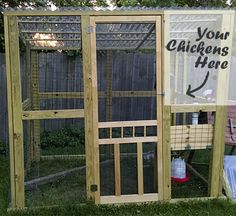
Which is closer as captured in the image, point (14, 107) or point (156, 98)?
point (14, 107)

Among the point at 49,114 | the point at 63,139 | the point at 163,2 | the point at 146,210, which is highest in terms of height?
the point at 163,2

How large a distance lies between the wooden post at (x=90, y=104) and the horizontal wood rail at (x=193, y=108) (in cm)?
87

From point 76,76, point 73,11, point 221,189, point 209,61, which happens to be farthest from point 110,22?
point 76,76

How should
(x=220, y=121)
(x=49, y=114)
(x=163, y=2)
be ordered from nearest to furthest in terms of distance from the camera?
(x=49, y=114) → (x=220, y=121) → (x=163, y=2)

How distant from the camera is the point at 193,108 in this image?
4078 millimetres

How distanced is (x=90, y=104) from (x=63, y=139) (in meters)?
3.33

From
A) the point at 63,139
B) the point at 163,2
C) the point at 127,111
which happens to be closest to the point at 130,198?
the point at 63,139

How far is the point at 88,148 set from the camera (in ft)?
13.0

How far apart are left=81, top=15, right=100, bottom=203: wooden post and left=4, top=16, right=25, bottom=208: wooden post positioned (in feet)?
2.23

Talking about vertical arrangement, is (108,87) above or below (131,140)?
above

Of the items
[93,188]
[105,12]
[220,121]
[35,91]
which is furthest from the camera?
[35,91]

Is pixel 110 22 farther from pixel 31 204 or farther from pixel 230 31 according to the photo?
pixel 31 204

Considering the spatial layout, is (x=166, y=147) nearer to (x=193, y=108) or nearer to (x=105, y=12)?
(x=193, y=108)

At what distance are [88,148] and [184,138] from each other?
107 cm
